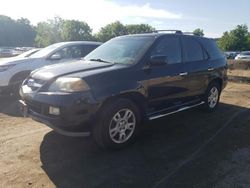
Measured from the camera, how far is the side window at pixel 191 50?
654cm

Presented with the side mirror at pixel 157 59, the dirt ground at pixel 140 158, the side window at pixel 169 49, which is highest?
the side window at pixel 169 49

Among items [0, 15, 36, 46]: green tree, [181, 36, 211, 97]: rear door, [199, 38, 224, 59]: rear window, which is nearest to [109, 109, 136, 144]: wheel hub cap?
[181, 36, 211, 97]: rear door

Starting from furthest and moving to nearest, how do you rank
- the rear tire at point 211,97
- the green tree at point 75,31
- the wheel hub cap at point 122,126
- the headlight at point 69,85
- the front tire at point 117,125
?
the green tree at point 75,31
the rear tire at point 211,97
the wheel hub cap at point 122,126
the front tire at point 117,125
the headlight at point 69,85

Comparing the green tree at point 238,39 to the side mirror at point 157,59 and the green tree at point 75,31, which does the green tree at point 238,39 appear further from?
the side mirror at point 157,59

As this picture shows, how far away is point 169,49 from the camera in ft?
20.2

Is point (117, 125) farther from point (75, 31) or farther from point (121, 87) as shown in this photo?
point (75, 31)

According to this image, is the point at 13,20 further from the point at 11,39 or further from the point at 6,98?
the point at 6,98

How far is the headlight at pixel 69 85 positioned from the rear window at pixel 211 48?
141 inches

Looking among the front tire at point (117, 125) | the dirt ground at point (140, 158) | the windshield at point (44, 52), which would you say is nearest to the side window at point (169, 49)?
the front tire at point (117, 125)

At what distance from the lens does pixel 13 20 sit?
11056cm

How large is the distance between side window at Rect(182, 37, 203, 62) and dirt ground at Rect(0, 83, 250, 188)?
4.33ft

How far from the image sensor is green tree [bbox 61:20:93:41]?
79688mm

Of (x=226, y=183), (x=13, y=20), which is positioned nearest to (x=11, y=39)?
(x=13, y=20)

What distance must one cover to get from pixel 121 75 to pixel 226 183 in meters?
Answer: 2.17
